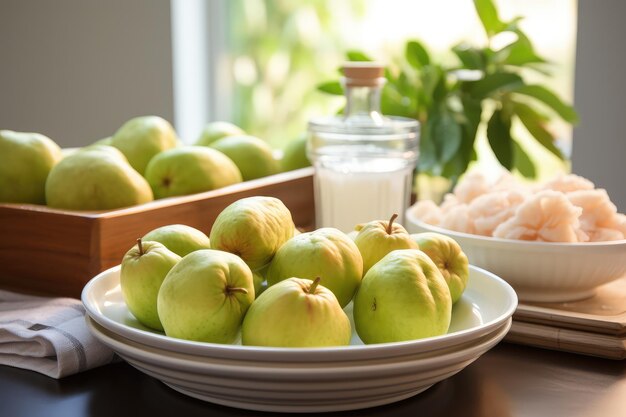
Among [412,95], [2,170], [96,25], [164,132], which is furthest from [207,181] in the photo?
[96,25]

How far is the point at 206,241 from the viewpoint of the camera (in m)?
0.69

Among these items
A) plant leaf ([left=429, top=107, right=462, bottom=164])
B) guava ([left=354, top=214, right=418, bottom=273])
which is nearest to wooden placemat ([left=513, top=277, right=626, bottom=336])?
guava ([left=354, top=214, right=418, bottom=273])

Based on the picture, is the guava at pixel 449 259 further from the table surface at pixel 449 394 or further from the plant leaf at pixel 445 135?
the plant leaf at pixel 445 135

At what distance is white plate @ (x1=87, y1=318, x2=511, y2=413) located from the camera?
50cm

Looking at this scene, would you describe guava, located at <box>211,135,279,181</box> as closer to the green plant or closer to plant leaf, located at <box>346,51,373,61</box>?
the green plant

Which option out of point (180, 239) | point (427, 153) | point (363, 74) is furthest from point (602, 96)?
point (180, 239)

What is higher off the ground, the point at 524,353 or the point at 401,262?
the point at 401,262

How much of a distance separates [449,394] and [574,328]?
17 centimetres

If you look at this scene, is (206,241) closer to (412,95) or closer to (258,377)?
(258,377)

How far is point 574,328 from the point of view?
2.34ft

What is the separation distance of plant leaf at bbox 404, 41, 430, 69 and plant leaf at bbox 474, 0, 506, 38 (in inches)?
4.9

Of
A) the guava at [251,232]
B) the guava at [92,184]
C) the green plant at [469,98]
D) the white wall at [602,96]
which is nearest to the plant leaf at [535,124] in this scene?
the green plant at [469,98]

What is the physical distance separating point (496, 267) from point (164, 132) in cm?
49

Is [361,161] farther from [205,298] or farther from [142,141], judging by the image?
[205,298]
